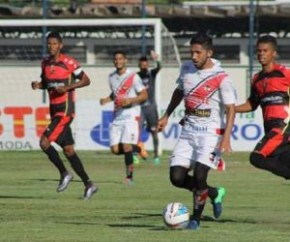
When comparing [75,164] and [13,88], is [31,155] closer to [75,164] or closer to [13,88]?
[13,88]

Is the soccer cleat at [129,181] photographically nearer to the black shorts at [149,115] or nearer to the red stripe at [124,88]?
the red stripe at [124,88]

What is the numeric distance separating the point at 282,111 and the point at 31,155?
15399 millimetres

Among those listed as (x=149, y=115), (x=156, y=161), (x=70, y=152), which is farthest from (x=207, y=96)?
(x=149, y=115)

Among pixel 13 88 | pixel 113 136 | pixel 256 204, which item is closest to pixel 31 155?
pixel 13 88

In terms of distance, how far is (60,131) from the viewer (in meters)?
16.4

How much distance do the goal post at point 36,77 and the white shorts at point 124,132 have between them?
7.45m

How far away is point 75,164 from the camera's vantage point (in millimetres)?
16250

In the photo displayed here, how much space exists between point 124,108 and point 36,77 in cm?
1088

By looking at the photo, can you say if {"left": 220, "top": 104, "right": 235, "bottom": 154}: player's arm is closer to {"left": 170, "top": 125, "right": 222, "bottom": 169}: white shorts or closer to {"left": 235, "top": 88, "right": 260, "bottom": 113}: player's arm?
{"left": 170, "top": 125, "right": 222, "bottom": 169}: white shorts

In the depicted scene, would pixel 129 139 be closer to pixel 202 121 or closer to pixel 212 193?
pixel 212 193

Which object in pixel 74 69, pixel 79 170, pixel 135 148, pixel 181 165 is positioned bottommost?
pixel 135 148

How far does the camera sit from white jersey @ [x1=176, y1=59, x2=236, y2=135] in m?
12.0

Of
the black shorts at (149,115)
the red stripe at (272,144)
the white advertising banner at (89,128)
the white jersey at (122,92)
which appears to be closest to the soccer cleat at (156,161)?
the black shorts at (149,115)

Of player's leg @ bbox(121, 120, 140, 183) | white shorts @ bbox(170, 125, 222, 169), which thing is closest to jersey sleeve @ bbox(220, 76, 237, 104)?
white shorts @ bbox(170, 125, 222, 169)
